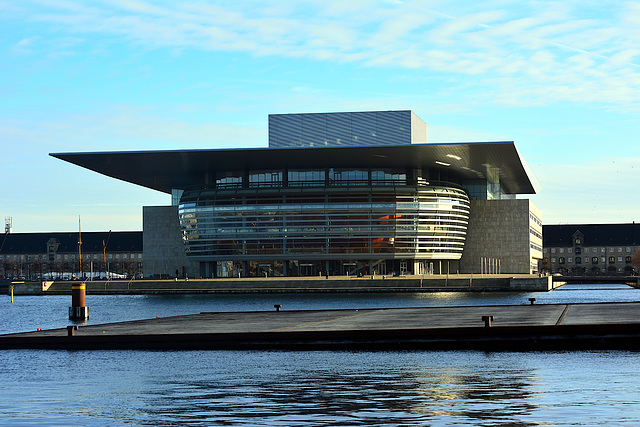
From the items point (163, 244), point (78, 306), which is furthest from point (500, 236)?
point (78, 306)

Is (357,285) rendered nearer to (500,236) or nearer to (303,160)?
(303,160)

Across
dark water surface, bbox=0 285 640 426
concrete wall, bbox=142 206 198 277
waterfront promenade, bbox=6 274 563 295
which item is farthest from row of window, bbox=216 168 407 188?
dark water surface, bbox=0 285 640 426

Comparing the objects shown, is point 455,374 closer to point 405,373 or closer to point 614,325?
point 405,373

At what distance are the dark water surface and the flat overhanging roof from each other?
81120 mm

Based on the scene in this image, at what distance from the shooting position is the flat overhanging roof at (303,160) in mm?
111750

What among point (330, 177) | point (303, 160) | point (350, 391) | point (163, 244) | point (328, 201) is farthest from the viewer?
point (163, 244)

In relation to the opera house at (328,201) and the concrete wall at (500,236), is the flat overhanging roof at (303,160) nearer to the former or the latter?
the opera house at (328,201)

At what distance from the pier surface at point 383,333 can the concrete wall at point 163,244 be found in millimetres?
105091

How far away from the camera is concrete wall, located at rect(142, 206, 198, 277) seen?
14562 centimetres

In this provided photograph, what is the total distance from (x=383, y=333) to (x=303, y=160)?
8884cm

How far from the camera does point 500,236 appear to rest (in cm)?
14162

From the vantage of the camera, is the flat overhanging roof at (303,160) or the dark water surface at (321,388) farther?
the flat overhanging roof at (303,160)

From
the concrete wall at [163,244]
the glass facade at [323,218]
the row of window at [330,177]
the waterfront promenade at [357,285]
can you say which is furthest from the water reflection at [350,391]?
the concrete wall at [163,244]

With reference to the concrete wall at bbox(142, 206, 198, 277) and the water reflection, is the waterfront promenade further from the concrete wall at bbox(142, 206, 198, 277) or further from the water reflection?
the water reflection
